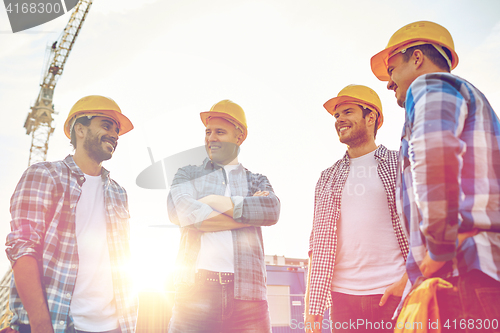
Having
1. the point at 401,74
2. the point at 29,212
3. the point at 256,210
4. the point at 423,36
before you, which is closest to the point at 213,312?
the point at 256,210

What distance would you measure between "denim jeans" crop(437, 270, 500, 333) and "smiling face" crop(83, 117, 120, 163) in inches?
127

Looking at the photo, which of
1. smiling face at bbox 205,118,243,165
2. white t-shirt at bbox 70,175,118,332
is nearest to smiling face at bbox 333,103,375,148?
smiling face at bbox 205,118,243,165

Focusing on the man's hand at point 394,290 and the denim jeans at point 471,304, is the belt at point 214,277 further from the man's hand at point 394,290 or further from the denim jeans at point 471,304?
the denim jeans at point 471,304

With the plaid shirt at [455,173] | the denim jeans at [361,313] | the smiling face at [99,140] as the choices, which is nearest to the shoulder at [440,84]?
the plaid shirt at [455,173]

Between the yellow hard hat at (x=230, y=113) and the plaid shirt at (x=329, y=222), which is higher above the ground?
the yellow hard hat at (x=230, y=113)

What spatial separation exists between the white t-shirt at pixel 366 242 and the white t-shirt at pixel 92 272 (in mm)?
2001

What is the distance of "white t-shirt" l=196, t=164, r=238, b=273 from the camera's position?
343 cm

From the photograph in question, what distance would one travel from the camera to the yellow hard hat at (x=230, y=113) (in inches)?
167

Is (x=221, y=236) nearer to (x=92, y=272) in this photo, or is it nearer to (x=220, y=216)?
(x=220, y=216)

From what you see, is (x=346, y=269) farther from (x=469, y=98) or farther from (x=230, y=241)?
(x=469, y=98)

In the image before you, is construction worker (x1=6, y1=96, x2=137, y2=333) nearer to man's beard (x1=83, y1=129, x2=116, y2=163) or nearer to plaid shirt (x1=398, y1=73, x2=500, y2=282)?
man's beard (x1=83, y1=129, x2=116, y2=163)

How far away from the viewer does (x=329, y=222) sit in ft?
12.1

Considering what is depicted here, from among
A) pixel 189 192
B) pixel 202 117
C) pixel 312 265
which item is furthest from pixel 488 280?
pixel 202 117

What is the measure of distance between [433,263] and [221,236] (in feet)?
6.77
